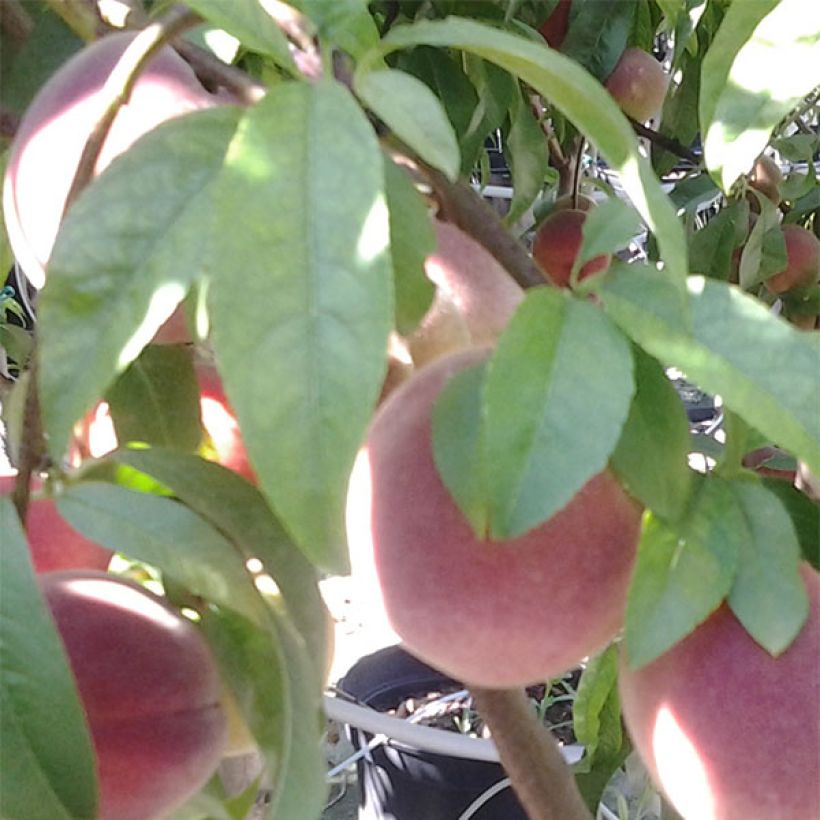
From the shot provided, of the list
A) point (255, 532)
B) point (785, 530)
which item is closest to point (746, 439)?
point (785, 530)

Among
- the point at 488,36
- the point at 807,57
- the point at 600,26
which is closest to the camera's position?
the point at 488,36

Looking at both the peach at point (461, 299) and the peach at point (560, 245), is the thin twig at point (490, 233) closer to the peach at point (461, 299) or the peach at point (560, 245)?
the peach at point (461, 299)

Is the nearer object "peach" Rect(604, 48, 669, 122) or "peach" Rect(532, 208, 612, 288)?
"peach" Rect(532, 208, 612, 288)

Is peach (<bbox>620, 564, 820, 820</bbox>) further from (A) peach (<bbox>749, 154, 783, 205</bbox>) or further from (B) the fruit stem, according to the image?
(A) peach (<bbox>749, 154, 783, 205</bbox>)

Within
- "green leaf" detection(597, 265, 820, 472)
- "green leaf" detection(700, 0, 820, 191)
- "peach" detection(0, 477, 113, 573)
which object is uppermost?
"green leaf" detection(700, 0, 820, 191)

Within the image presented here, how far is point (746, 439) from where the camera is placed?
0.41 metres

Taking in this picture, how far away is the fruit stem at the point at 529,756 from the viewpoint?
0.53 metres

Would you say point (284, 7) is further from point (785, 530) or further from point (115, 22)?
point (785, 530)

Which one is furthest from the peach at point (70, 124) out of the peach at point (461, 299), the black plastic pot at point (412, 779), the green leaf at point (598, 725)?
the black plastic pot at point (412, 779)

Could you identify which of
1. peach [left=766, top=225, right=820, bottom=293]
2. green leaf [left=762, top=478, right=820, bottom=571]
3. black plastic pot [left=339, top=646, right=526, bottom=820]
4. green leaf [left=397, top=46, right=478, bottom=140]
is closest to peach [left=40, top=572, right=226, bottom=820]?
green leaf [left=762, top=478, right=820, bottom=571]

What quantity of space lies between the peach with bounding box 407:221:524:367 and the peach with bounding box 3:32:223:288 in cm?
10

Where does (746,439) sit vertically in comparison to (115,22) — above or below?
below

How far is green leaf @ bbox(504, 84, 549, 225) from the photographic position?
688 mm

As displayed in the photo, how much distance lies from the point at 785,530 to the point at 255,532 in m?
0.17
